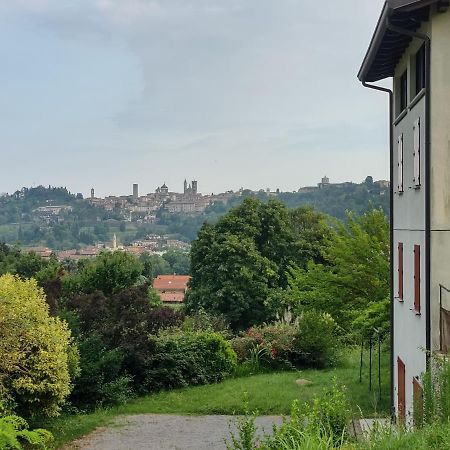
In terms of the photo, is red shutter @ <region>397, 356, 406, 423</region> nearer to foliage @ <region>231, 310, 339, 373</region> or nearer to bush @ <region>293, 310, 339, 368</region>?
bush @ <region>293, 310, 339, 368</region>

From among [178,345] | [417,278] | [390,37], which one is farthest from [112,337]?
[390,37]

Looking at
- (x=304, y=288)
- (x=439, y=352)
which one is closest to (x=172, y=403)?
(x=304, y=288)

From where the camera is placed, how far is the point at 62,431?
18984mm

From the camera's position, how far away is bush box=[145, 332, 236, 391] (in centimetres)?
2573

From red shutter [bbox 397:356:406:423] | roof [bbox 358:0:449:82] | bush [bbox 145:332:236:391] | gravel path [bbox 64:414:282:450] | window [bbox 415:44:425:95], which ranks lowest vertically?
gravel path [bbox 64:414:282:450]

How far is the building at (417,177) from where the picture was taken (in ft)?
36.4

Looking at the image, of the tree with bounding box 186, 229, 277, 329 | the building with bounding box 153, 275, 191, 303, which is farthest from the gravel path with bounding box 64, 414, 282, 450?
the building with bounding box 153, 275, 191, 303

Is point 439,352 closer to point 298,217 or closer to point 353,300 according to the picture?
point 353,300

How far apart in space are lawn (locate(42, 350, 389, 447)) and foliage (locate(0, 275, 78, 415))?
213 centimetres

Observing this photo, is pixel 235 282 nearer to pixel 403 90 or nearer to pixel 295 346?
pixel 295 346

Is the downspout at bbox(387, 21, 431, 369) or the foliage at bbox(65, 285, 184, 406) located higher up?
the downspout at bbox(387, 21, 431, 369)

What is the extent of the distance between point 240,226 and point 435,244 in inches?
1225

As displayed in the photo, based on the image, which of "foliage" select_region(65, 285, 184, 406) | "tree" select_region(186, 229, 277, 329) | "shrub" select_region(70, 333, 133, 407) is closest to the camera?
"shrub" select_region(70, 333, 133, 407)

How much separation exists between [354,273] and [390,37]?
10.4 meters
